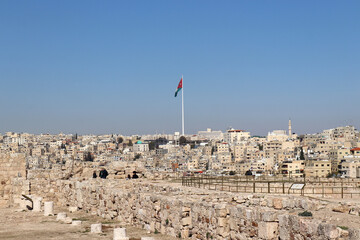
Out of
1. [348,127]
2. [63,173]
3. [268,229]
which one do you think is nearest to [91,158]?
[348,127]

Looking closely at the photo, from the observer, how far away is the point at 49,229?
13961mm

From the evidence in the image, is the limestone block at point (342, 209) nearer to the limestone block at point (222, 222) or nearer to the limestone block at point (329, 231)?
the limestone block at point (222, 222)

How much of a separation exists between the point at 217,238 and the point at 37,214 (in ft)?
31.0

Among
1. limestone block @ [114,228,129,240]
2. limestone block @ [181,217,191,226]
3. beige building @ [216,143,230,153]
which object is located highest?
beige building @ [216,143,230,153]

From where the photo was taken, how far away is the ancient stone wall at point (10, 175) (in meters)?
23.2

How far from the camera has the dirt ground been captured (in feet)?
41.2

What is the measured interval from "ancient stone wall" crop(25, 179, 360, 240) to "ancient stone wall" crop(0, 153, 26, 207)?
17.7ft

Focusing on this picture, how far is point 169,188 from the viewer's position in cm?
2028

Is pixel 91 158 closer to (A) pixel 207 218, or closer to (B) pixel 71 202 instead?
(B) pixel 71 202

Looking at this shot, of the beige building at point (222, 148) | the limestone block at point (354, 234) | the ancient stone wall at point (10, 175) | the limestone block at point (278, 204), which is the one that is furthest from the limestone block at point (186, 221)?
the beige building at point (222, 148)

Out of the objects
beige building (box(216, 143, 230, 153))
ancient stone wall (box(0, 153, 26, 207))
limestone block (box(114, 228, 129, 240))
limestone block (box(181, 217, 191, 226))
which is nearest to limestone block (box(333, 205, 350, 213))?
limestone block (box(181, 217, 191, 226))

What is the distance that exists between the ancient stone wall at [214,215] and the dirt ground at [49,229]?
38cm

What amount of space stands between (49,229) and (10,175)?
1112 cm

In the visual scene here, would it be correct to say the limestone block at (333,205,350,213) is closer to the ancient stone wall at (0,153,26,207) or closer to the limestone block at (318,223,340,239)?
the limestone block at (318,223,340,239)
